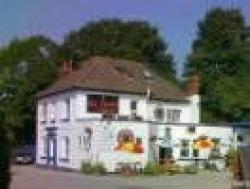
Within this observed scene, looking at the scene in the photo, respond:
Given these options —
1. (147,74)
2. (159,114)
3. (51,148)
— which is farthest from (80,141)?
(147,74)

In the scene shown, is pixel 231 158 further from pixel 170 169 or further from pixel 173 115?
pixel 173 115

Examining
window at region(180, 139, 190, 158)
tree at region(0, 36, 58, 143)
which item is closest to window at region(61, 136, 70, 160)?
window at region(180, 139, 190, 158)

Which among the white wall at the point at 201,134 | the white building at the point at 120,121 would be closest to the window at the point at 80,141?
the white building at the point at 120,121

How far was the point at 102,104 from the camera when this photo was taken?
6056cm

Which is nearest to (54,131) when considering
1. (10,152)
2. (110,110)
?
(110,110)

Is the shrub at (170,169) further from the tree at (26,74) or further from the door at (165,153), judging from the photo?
the tree at (26,74)

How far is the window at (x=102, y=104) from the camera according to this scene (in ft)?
198

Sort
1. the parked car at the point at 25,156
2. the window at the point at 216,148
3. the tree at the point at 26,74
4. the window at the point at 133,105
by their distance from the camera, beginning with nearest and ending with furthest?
the window at the point at 133,105, the window at the point at 216,148, the parked car at the point at 25,156, the tree at the point at 26,74

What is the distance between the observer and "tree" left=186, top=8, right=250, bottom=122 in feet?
247

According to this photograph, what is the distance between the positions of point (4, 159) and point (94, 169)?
131 feet

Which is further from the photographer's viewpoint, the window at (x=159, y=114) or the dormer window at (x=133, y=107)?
the window at (x=159, y=114)

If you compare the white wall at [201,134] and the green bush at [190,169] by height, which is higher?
the white wall at [201,134]

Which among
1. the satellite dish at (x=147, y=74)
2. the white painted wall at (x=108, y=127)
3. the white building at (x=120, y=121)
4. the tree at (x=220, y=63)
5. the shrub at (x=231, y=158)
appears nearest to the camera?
the shrub at (x=231, y=158)

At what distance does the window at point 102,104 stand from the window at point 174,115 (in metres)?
6.66
